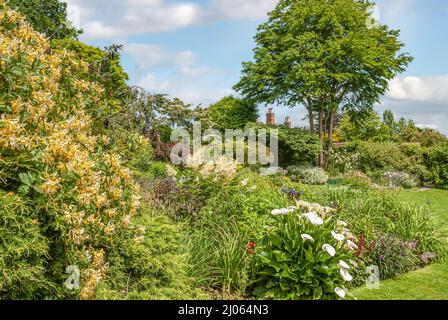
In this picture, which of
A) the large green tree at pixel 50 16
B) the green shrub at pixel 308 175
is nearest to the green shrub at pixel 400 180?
the green shrub at pixel 308 175

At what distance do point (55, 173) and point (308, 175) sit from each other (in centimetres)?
1667

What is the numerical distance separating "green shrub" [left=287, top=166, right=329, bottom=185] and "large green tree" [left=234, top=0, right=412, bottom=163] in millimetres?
4767

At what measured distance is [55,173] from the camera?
292 centimetres

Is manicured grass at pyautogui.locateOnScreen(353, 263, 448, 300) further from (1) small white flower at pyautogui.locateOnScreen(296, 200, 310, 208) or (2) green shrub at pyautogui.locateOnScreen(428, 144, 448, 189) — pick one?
(2) green shrub at pyautogui.locateOnScreen(428, 144, 448, 189)

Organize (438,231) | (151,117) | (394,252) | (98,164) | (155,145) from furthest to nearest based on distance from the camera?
1. (155,145)
2. (151,117)
3. (438,231)
4. (394,252)
5. (98,164)

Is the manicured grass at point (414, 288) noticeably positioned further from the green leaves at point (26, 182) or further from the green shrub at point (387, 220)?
the green leaves at point (26, 182)

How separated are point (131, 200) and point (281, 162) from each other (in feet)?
60.4

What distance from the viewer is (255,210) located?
6184mm

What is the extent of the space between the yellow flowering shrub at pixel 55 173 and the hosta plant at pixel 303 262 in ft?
5.09

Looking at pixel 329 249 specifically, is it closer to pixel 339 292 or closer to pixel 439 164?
pixel 339 292

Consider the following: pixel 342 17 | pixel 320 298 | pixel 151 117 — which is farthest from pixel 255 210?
pixel 342 17

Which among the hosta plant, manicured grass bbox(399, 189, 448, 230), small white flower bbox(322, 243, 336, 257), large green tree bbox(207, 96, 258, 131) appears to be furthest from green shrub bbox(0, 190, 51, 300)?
large green tree bbox(207, 96, 258, 131)

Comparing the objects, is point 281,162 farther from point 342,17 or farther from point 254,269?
point 254,269

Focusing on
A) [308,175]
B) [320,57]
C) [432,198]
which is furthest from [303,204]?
[320,57]
